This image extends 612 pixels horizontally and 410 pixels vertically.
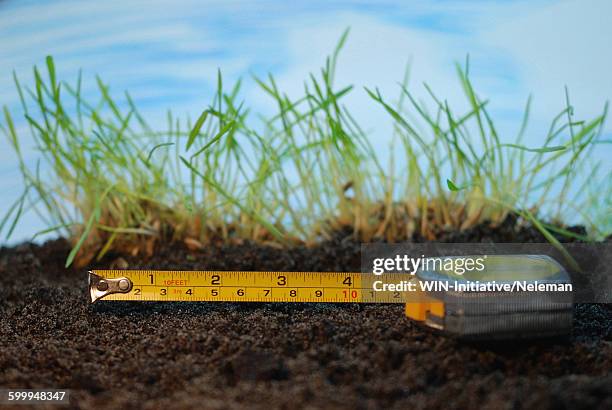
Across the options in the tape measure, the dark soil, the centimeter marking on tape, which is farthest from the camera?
the centimeter marking on tape

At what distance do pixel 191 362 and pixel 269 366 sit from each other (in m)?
0.20

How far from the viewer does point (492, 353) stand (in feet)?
3.87

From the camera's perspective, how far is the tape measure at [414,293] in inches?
47.2

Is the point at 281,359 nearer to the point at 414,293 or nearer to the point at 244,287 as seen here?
the point at 414,293

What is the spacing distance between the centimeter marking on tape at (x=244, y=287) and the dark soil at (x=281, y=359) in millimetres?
35

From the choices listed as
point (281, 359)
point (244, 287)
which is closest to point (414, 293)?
point (281, 359)

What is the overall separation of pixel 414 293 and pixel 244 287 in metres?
0.49

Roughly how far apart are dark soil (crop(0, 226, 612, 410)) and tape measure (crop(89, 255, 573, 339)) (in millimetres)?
37

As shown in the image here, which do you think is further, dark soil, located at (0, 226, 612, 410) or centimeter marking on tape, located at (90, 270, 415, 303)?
centimeter marking on tape, located at (90, 270, 415, 303)

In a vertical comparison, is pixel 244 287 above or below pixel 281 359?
above

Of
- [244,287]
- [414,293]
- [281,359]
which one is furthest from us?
[244,287]

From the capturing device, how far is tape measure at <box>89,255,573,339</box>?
1.20 meters

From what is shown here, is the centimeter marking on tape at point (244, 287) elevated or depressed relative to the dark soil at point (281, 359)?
elevated

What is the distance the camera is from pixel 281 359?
3.65ft
